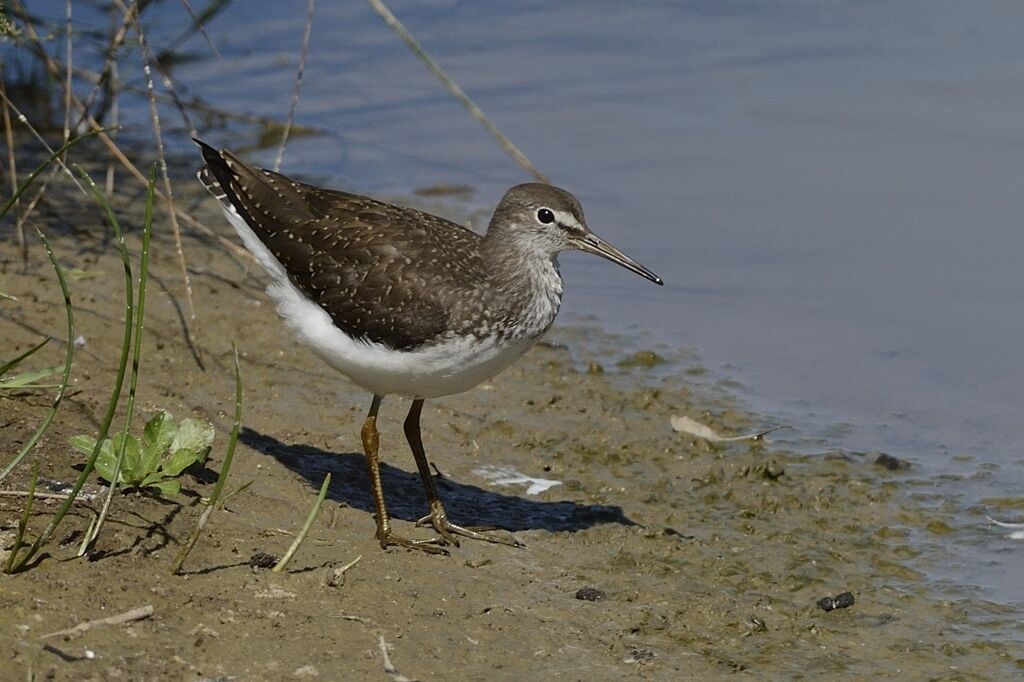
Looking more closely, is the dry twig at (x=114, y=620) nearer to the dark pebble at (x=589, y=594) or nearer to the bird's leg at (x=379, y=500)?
the bird's leg at (x=379, y=500)

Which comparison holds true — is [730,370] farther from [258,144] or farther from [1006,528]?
[258,144]

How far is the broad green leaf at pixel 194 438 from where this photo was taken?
20.1 ft

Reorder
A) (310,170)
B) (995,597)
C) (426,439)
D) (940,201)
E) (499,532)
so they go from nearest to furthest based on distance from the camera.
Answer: (995,597)
(499,532)
(426,439)
(940,201)
(310,170)

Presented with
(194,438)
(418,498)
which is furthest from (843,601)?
(194,438)

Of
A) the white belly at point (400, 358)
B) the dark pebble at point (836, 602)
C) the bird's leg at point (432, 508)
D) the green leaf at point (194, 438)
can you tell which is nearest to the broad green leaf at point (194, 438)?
the green leaf at point (194, 438)

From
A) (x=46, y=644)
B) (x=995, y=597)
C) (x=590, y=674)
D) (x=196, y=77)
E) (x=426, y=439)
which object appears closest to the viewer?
(x=46, y=644)

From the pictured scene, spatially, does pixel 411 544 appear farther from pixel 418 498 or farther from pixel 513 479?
pixel 513 479

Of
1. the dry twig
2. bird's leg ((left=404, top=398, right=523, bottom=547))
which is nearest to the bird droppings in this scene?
bird's leg ((left=404, top=398, right=523, bottom=547))

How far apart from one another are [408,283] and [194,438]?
1.16 m

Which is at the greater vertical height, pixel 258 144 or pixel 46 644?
pixel 258 144

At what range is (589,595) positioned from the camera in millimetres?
5949

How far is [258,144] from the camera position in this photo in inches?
447

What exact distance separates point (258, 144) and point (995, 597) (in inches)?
280

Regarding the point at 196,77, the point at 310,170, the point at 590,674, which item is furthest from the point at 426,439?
the point at 196,77
